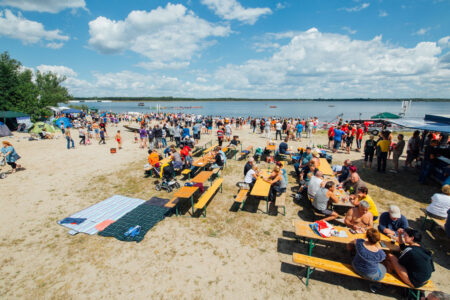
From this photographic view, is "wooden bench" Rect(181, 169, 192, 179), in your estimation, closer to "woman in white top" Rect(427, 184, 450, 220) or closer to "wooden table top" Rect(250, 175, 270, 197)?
"wooden table top" Rect(250, 175, 270, 197)

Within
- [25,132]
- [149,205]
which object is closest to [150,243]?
[149,205]

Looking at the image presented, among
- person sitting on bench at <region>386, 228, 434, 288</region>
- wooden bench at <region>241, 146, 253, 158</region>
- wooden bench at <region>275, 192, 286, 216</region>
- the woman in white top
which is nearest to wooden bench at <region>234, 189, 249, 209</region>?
wooden bench at <region>275, 192, 286, 216</region>

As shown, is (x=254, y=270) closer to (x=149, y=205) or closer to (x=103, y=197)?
(x=149, y=205)

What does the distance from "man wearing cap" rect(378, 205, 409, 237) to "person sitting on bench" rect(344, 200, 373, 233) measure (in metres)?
0.29

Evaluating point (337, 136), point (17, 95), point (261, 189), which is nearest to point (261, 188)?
point (261, 189)

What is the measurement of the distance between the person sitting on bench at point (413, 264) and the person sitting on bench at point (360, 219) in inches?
27.8

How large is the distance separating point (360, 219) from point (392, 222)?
0.68 metres

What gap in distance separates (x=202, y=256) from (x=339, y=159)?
9572mm

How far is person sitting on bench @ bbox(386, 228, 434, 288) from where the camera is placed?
3184mm

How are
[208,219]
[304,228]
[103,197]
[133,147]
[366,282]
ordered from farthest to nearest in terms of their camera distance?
[133,147], [103,197], [208,219], [304,228], [366,282]

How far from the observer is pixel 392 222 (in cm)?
436

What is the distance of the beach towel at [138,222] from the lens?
509cm

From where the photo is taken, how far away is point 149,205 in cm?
644

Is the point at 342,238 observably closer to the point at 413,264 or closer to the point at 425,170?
the point at 413,264
